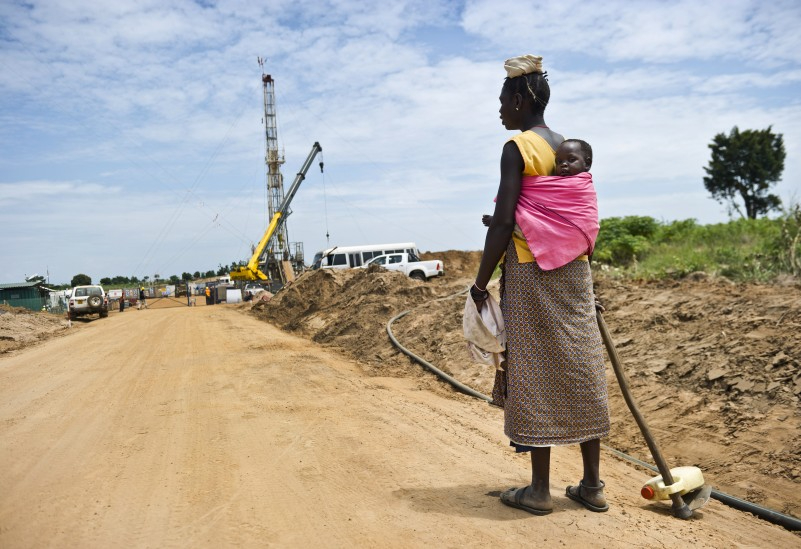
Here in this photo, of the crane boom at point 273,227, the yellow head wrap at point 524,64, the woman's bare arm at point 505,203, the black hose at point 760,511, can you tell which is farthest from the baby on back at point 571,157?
the crane boom at point 273,227

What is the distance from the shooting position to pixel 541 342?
282 centimetres

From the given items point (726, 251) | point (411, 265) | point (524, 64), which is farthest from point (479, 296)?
point (411, 265)

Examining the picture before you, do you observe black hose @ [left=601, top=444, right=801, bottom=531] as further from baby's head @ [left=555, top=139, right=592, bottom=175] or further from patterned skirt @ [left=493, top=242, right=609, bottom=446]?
baby's head @ [left=555, top=139, right=592, bottom=175]

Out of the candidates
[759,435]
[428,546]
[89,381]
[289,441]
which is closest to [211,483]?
[289,441]

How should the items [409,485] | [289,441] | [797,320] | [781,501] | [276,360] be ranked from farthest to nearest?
[276,360]
[797,320]
[289,441]
[781,501]
[409,485]

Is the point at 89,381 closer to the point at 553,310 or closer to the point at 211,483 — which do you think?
the point at 211,483

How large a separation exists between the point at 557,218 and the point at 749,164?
41.1 metres

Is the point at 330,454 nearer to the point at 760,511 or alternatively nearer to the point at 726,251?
the point at 760,511

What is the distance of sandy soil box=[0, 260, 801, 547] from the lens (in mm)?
2777

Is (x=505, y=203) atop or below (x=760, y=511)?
atop

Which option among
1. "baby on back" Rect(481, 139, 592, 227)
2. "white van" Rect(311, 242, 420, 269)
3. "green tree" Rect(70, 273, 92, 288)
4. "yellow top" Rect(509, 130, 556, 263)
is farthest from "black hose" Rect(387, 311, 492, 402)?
"green tree" Rect(70, 273, 92, 288)

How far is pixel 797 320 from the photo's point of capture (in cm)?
541

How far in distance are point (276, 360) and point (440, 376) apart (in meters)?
2.21

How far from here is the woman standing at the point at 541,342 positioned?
2.80 m
